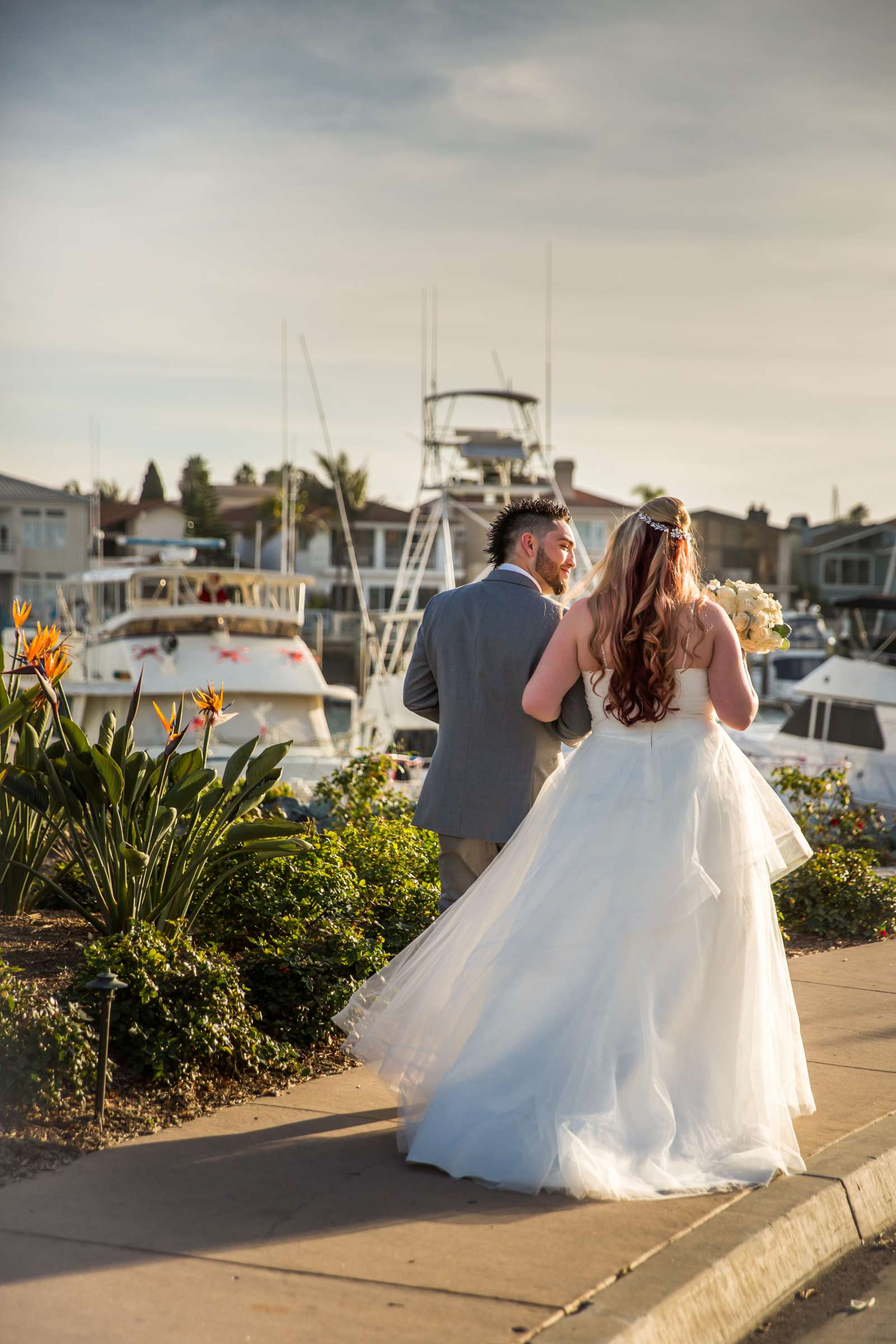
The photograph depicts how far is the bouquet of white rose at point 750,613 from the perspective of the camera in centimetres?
522

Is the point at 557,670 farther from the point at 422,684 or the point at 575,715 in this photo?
the point at 422,684

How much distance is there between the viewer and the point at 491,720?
5121 mm

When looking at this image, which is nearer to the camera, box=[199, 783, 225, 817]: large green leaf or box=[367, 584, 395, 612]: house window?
box=[199, 783, 225, 817]: large green leaf

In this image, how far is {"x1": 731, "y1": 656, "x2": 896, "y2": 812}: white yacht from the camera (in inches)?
914

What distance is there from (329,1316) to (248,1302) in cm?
20

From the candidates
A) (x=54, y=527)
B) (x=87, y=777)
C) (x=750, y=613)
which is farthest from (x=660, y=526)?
(x=54, y=527)

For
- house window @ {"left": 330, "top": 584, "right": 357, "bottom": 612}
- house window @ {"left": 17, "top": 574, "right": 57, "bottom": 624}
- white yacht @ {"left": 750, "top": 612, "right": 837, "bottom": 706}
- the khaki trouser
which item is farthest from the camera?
house window @ {"left": 330, "top": 584, "right": 357, "bottom": 612}

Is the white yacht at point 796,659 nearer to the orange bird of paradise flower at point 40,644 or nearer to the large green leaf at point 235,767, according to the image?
the large green leaf at point 235,767

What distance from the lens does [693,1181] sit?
401 cm

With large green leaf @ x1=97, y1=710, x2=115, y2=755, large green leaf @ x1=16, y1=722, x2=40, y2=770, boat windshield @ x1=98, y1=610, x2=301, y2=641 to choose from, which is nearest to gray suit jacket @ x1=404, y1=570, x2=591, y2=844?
large green leaf @ x1=97, y1=710, x2=115, y2=755

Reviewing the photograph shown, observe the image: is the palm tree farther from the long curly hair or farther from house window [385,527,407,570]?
the long curly hair

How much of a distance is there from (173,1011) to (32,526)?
53327mm

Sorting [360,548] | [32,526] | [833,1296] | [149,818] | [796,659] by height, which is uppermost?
[360,548]

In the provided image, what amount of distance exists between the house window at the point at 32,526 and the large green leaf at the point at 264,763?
168 feet
